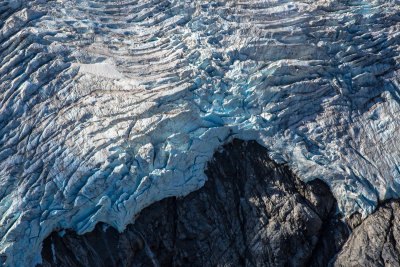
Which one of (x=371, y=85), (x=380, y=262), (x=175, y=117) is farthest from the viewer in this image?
(x=371, y=85)

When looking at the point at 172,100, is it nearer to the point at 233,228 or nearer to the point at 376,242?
the point at 233,228

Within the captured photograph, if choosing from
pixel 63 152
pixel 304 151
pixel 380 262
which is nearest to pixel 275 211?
pixel 304 151

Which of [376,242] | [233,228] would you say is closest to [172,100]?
[233,228]

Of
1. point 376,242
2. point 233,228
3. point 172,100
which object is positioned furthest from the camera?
point 172,100

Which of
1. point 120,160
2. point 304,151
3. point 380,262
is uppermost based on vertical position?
point 120,160

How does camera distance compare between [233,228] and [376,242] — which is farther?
[233,228]

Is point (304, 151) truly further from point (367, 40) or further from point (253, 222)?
point (367, 40)
